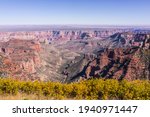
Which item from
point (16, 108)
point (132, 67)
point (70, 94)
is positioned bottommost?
point (132, 67)

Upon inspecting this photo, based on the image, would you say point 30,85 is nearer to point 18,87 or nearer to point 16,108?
point 18,87

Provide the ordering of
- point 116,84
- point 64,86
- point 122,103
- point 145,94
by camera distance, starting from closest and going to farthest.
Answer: point 122,103
point 145,94
point 116,84
point 64,86

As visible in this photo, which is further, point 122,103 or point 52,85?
point 52,85

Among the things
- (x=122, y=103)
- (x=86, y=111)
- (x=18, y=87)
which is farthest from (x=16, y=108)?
(x=18, y=87)

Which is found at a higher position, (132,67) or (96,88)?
(96,88)

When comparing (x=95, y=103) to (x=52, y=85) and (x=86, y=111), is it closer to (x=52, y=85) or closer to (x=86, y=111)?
(x=86, y=111)

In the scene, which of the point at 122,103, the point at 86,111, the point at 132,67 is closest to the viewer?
the point at 86,111
